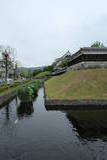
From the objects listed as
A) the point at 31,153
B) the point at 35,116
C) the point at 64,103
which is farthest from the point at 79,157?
the point at 64,103

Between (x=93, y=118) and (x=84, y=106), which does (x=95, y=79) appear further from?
(x=93, y=118)

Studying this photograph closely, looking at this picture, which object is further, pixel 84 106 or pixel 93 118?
pixel 84 106

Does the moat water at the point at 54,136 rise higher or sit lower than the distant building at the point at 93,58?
lower

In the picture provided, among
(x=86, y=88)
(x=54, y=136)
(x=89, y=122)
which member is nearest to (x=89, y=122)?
(x=89, y=122)

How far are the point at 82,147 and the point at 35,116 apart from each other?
1302 cm

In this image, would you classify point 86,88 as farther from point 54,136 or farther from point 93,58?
point 54,136

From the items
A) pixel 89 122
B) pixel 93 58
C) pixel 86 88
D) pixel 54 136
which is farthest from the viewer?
A: pixel 93 58

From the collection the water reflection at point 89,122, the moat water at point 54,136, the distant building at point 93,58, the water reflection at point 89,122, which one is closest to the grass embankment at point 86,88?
the distant building at point 93,58

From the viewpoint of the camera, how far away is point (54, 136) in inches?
811

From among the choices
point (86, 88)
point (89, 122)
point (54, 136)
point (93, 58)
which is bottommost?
point (54, 136)

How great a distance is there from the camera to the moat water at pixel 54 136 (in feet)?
53.4

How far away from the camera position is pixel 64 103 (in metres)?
35.3

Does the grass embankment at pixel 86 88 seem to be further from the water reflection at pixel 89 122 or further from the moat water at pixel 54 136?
the moat water at pixel 54 136

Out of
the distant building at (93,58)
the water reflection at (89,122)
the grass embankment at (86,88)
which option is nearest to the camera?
the water reflection at (89,122)
